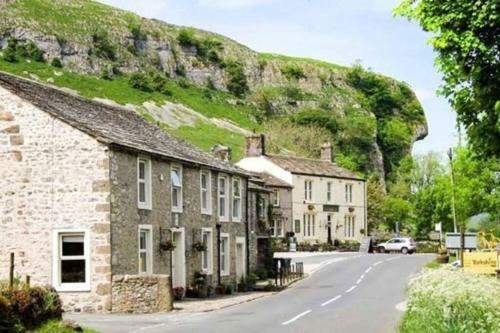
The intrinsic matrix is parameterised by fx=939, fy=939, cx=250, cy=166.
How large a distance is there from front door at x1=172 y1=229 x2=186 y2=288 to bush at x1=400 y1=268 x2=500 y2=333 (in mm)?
20458

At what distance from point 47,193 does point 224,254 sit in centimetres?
1263

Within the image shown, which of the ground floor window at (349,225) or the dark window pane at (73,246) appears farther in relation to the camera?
the ground floor window at (349,225)

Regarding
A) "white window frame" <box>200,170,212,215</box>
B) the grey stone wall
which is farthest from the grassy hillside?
the grey stone wall

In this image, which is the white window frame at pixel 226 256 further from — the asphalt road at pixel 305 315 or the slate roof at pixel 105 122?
the slate roof at pixel 105 122

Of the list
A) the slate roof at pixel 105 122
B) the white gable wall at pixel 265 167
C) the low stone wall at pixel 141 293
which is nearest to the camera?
the low stone wall at pixel 141 293

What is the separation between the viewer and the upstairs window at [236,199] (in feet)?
150

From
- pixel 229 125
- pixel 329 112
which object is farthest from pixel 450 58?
pixel 329 112

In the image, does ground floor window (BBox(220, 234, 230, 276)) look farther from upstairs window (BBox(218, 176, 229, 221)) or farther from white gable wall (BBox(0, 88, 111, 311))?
white gable wall (BBox(0, 88, 111, 311))

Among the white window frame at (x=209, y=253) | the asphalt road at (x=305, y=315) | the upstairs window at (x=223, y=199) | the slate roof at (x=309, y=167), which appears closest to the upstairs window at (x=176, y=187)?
the white window frame at (x=209, y=253)

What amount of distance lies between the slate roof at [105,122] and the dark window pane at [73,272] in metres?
4.33

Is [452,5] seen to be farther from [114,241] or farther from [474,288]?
[114,241]

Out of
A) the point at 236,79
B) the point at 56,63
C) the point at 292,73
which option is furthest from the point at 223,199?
the point at 292,73

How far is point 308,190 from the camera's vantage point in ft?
285

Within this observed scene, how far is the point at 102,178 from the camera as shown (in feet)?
106
